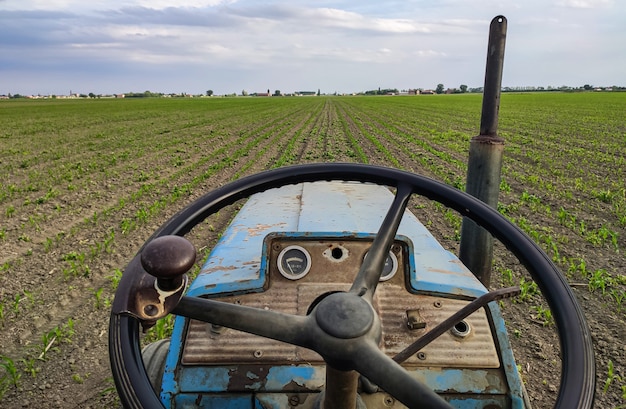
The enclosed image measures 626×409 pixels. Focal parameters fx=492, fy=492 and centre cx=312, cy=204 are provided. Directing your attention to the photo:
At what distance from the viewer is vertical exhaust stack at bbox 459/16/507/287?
171cm

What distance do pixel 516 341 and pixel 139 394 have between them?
11.4ft

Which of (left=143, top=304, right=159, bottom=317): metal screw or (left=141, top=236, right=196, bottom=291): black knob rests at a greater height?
(left=141, top=236, right=196, bottom=291): black knob

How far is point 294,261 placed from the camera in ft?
4.91

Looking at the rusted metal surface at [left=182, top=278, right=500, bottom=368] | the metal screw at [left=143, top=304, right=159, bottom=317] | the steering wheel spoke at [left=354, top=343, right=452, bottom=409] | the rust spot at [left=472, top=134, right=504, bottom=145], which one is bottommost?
the rusted metal surface at [left=182, top=278, right=500, bottom=368]

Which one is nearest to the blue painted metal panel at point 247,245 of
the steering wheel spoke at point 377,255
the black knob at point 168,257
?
the steering wheel spoke at point 377,255

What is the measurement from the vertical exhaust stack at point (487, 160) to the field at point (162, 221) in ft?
4.86

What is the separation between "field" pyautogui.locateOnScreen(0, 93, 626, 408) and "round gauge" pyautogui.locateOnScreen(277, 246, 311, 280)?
7.17 feet

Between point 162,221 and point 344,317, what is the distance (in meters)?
6.64

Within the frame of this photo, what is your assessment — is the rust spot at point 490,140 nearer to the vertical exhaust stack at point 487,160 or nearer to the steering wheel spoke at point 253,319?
the vertical exhaust stack at point 487,160

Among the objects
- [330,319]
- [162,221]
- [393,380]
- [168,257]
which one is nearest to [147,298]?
[168,257]

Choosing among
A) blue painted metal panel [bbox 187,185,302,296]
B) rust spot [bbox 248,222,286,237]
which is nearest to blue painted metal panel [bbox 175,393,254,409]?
blue painted metal panel [bbox 187,185,302,296]

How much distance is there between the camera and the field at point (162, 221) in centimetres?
346

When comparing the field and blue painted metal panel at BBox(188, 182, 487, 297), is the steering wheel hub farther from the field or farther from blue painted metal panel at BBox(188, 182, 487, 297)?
the field

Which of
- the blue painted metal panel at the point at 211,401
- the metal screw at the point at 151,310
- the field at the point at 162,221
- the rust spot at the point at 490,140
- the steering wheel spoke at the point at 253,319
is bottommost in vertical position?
the field at the point at 162,221
